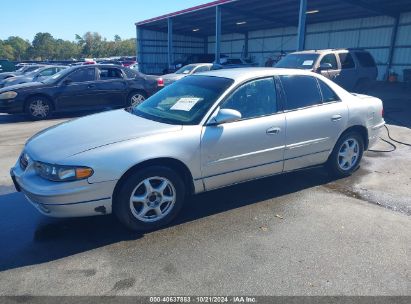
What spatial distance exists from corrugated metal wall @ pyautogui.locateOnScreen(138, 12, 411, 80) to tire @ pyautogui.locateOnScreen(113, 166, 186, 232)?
65.2ft

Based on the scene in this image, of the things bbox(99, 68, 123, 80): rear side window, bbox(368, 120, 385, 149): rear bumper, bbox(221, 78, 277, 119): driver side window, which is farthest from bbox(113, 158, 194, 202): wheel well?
bbox(99, 68, 123, 80): rear side window

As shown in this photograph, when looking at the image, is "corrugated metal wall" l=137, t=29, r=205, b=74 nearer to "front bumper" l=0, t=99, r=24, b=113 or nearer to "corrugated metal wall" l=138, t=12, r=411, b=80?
"corrugated metal wall" l=138, t=12, r=411, b=80

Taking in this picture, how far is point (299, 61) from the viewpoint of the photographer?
11.7 metres

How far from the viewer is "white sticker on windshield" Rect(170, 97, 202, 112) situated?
390 cm

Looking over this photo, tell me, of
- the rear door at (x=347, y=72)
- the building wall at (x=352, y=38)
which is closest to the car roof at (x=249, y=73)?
the rear door at (x=347, y=72)

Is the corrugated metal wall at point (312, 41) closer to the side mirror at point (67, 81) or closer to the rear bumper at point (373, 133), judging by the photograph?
the rear bumper at point (373, 133)

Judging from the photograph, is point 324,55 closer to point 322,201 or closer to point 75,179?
point 322,201

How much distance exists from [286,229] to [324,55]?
940 centimetres

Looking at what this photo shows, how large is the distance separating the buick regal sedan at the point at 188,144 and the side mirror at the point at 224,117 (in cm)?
1

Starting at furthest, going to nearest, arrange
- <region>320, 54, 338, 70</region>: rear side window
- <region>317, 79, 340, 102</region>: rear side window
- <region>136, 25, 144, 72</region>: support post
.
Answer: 1. <region>136, 25, 144, 72</region>: support post
2. <region>320, 54, 338, 70</region>: rear side window
3. <region>317, 79, 340, 102</region>: rear side window

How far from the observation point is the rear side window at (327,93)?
15.1 ft

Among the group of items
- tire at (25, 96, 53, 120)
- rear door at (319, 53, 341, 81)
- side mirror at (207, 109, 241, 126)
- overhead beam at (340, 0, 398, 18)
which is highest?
overhead beam at (340, 0, 398, 18)

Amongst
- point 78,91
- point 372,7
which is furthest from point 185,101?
point 372,7

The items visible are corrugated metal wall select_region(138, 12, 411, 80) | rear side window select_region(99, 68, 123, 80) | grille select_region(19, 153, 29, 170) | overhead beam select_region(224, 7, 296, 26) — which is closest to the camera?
grille select_region(19, 153, 29, 170)
